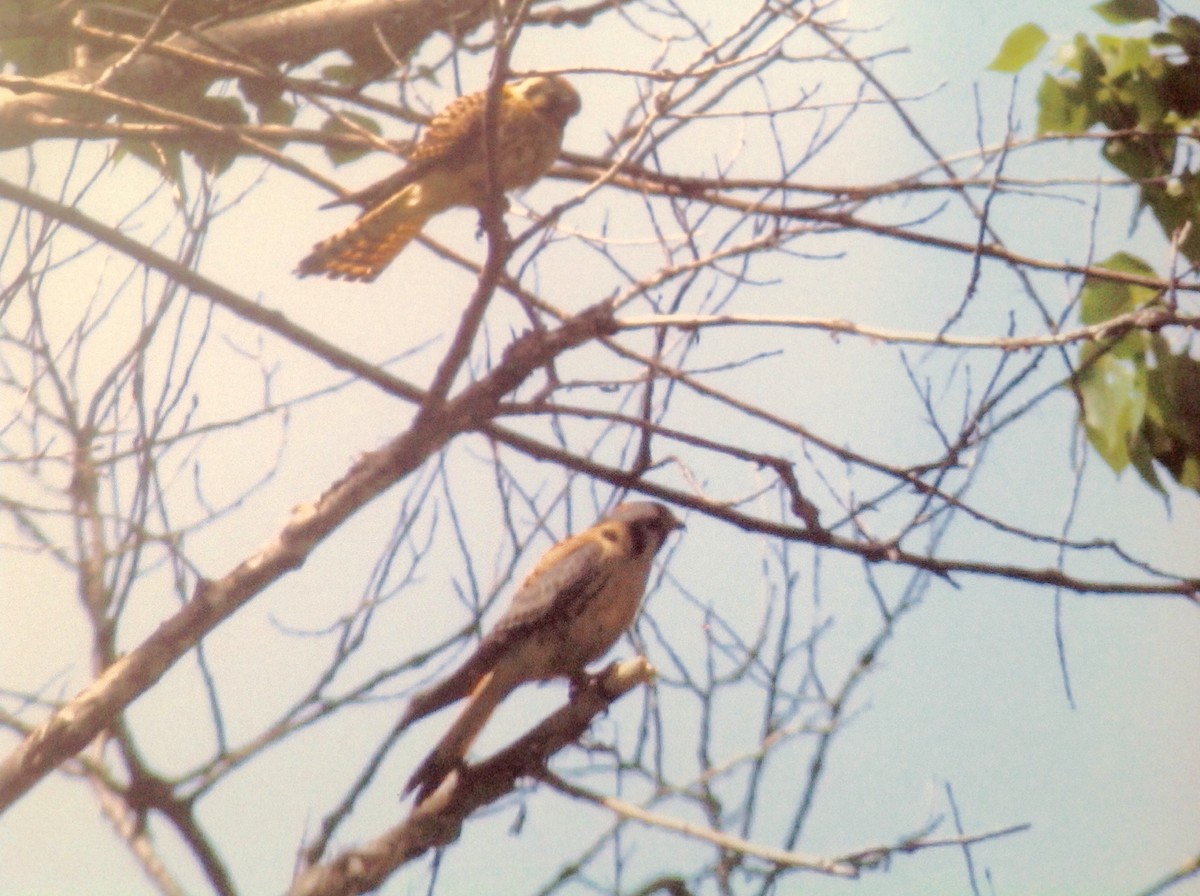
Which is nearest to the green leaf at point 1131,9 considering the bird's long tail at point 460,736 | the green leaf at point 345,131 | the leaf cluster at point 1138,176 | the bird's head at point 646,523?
the leaf cluster at point 1138,176

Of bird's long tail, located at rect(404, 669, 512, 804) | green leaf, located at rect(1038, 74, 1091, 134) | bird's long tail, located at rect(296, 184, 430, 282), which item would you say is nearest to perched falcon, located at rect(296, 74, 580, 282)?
bird's long tail, located at rect(296, 184, 430, 282)

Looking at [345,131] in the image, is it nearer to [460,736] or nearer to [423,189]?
[423,189]

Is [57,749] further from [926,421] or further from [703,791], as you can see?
[926,421]

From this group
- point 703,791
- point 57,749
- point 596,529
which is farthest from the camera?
point 596,529

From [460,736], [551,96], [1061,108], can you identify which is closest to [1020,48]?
[1061,108]

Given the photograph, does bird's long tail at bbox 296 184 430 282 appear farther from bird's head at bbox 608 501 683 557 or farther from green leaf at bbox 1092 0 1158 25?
green leaf at bbox 1092 0 1158 25

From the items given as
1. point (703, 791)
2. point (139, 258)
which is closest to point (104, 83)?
point (139, 258)
